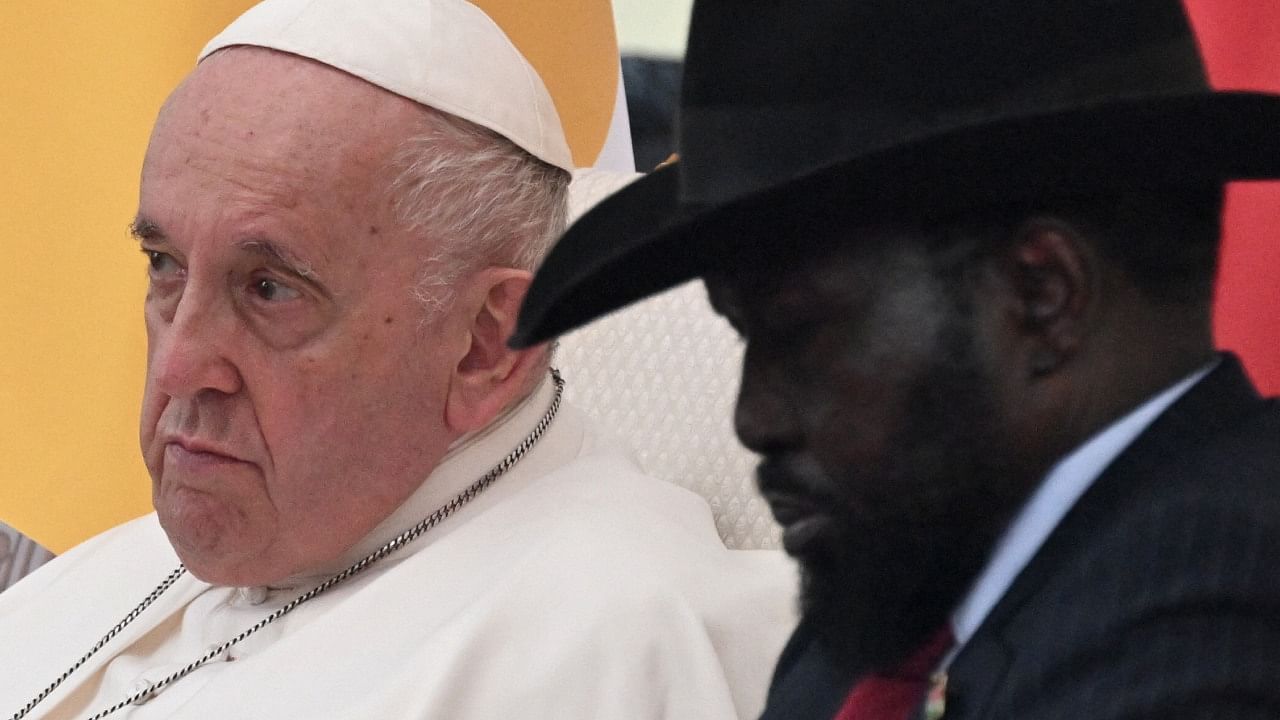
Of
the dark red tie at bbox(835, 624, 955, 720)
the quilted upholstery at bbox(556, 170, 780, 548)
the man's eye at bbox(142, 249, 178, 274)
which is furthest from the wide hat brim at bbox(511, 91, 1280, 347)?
the quilted upholstery at bbox(556, 170, 780, 548)

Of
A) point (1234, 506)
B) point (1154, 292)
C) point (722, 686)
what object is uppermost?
point (1154, 292)

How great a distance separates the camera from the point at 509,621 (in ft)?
6.91

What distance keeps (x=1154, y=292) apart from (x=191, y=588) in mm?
1796

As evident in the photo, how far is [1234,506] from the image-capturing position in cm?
110

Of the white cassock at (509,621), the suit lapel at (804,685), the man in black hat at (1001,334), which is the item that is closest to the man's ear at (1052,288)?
the man in black hat at (1001,334)

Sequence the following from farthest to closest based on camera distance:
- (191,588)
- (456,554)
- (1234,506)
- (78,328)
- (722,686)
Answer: (78,328) < (191,588) < (456,554) < (722,686) < (1234,506)

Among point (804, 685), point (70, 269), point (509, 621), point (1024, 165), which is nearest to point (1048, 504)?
point (1024, 165)

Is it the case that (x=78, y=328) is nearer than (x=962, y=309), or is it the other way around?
(x=962, y=309)

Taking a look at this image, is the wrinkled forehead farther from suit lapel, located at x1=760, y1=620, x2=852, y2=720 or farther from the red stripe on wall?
the red stripe on wall

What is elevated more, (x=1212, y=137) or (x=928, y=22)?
(x=928, y=22)

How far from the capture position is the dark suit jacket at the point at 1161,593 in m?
1.06

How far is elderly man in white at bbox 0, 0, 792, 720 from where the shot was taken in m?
2.09

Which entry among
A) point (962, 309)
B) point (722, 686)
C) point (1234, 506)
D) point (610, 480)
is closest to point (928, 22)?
point (962, 309)

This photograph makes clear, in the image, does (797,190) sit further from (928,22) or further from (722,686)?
(722,686)
